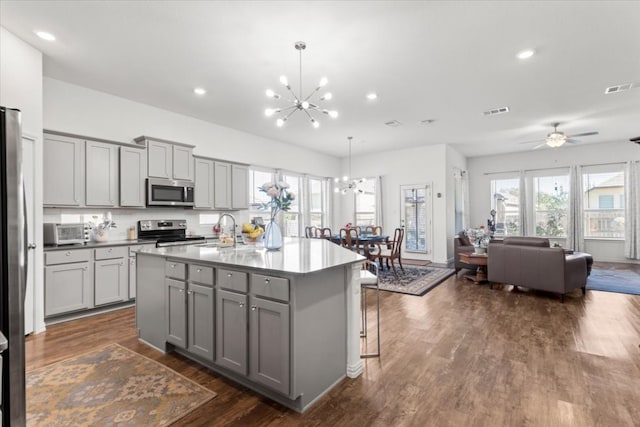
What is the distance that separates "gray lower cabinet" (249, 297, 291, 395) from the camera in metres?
2.02

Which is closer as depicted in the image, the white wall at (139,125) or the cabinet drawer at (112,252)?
the cabinet drawer at (112,252)

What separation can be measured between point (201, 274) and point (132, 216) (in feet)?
10.2

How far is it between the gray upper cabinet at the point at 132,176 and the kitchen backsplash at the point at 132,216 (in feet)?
1.05

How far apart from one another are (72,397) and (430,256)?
7.74 m

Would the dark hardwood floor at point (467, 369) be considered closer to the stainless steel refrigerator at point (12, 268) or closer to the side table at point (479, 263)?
the stainless steel refrigerator at point (12, 268)

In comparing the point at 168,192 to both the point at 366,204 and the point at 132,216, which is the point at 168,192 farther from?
the point at 366,204

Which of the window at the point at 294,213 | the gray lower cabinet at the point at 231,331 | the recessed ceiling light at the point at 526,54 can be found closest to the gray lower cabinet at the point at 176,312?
the gray lower cabinet at the point at 231,331

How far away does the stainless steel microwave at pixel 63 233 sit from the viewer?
12.4 ft

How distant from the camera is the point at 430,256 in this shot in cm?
832

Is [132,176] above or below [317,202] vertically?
above

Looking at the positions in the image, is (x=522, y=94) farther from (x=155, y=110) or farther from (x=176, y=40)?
(x=155, y=110)

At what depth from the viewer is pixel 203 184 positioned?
561 centimetres

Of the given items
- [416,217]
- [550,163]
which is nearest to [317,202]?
[416,217]

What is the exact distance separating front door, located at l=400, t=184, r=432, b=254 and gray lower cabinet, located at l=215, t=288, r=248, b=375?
698 centimetres
